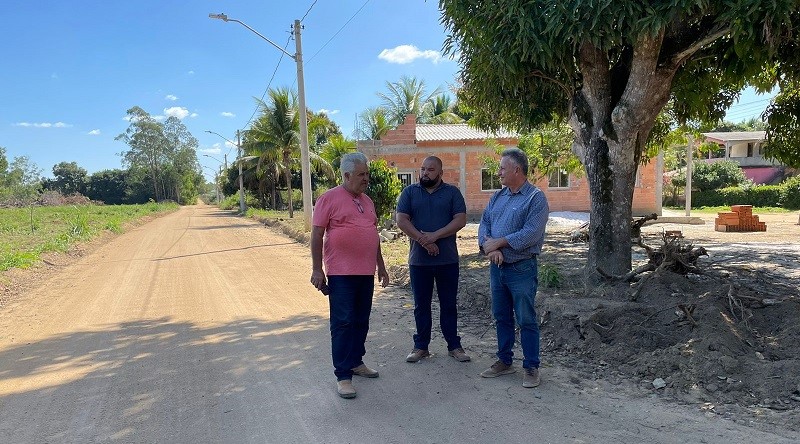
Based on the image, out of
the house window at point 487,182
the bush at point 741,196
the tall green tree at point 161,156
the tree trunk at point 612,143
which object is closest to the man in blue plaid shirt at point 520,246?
the tree trunk at point 612,143

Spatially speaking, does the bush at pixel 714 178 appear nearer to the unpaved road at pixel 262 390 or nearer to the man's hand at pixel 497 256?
the unpaved road at pixel 262 390

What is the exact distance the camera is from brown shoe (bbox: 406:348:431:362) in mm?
4484

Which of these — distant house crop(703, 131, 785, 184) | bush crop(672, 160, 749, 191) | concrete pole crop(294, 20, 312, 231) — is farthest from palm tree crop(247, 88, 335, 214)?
distant house crop(703, 131, 785, 184)

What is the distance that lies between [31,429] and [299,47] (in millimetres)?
14709

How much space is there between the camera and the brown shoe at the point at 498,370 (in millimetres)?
4102

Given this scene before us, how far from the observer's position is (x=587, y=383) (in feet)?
13.0

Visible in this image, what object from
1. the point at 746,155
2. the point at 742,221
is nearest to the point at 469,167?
the point at 742,221

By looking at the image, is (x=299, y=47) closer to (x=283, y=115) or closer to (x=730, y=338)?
(x=283, y=115)

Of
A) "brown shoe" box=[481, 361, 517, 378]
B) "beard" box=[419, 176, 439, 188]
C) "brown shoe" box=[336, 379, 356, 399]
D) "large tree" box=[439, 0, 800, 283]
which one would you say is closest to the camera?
"brown shoe" box=[336, 379, 356, 399]

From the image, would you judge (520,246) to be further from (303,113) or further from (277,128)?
(277,128)

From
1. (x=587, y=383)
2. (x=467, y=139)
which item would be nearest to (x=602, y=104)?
(x=587, y=383)

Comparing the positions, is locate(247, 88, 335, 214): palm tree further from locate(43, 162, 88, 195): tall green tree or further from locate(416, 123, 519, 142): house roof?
locate(43, 162, 88, 195): tall green tree

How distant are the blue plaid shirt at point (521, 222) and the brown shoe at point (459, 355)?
1.10 m

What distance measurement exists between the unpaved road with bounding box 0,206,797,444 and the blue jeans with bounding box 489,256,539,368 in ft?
1.07
